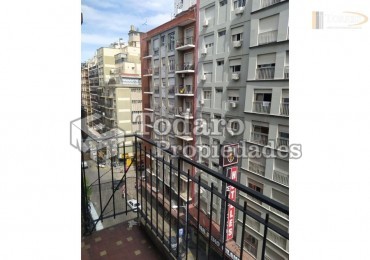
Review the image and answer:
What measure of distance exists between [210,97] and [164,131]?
11.5 ft

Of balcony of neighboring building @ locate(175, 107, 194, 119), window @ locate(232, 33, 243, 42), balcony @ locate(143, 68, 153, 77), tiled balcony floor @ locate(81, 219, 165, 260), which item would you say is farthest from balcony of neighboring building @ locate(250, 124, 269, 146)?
balcony @ locate(143, 68, 153, 77)

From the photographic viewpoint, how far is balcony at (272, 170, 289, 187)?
16.3 ft

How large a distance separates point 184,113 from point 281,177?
14.0ft

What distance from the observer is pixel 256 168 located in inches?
225

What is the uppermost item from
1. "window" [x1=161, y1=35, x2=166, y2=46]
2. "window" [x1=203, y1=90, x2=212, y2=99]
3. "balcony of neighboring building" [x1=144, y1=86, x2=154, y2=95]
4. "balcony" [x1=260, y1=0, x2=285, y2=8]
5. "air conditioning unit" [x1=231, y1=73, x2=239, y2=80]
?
"window" [x1=161, y1=35, x2=166, y2=46]

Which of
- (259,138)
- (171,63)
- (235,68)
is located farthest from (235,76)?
(171,63)

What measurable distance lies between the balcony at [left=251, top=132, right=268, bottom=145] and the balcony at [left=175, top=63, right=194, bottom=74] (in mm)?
3376

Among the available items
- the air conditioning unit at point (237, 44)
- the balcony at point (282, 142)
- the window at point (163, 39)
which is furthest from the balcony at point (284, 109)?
the window at point (163, 39)

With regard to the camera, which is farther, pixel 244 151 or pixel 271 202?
pixel 244 151

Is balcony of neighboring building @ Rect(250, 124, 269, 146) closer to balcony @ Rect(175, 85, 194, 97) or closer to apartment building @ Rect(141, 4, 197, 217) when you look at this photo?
apartment building @ Rect(141, 4, 197, 217)

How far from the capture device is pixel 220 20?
636cm

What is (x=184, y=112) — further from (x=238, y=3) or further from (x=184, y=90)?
(x=238, y=3)
